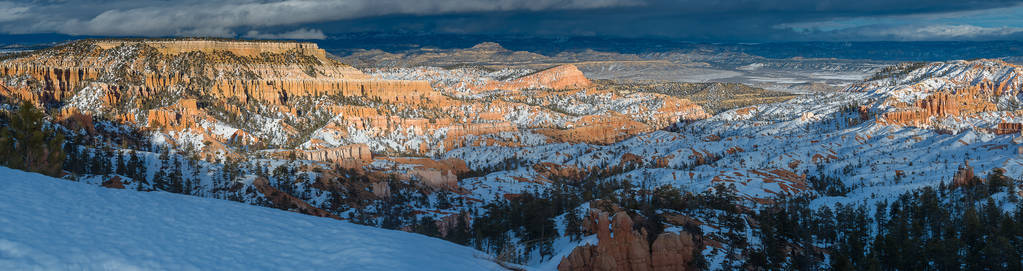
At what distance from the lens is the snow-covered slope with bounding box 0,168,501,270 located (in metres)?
10.5

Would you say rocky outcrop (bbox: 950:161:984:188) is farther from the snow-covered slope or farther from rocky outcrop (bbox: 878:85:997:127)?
the snow-covered slope

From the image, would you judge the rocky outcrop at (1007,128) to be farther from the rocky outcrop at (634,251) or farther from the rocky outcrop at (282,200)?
the rocky outcrop at (282,200)

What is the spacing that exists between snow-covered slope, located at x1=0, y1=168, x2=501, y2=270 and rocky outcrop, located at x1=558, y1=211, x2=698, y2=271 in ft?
57.7

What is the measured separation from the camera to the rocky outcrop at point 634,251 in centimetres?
3391

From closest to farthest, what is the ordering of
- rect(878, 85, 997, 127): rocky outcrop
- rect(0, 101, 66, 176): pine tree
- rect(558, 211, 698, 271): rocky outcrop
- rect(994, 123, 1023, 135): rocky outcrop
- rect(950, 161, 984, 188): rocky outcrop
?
rect(0, 101, 66, 176): pine tree < rect(558, 211, 698, 271): rocky outcrop < rect(950, 161, 984, 188): rocky outcrop < rect(994, 123, 1023, 135): rocky outcrop < rect(878, 85, 997, 127): rocky outcrop

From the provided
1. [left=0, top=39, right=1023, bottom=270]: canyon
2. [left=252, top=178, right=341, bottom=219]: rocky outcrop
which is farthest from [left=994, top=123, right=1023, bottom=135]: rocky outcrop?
[left=252, top=178, right=341, bottom=219]: rocky outcrop

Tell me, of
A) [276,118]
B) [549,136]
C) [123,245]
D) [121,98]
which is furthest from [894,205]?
[121,98]

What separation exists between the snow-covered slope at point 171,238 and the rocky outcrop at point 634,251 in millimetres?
17598

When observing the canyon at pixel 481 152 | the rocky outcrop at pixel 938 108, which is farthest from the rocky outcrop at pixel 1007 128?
the rocky outcrop at pixel 938 108

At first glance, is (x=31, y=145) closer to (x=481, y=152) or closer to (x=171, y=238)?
(x=171, y=238)

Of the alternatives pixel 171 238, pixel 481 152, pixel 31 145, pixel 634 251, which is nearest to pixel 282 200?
pixel 31 145

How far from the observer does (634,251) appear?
115 feet

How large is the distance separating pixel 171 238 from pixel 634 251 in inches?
1048

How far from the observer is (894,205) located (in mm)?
73000
